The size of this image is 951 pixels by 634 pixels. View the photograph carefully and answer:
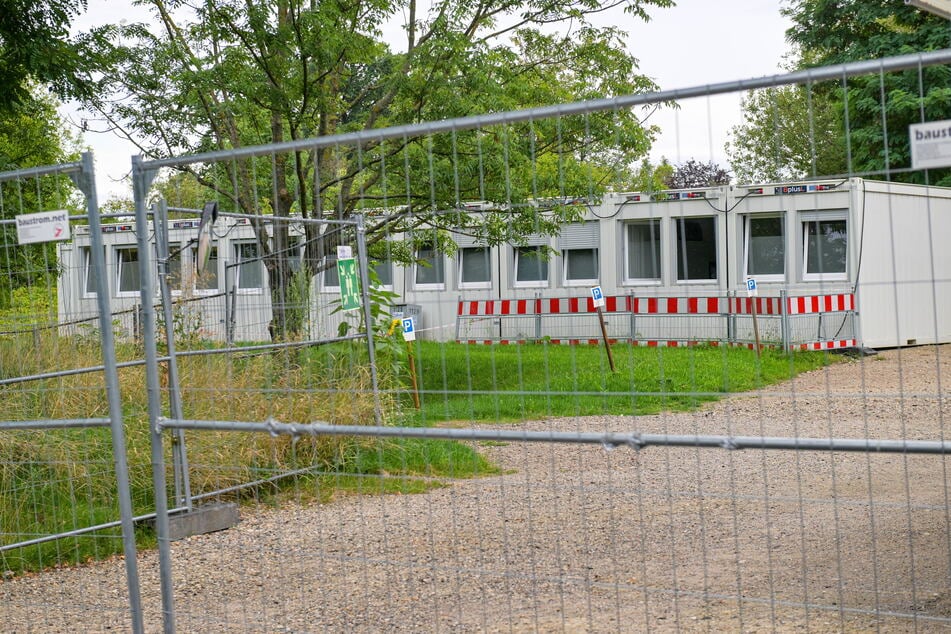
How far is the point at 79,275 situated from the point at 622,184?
503cm

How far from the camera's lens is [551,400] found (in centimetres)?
460

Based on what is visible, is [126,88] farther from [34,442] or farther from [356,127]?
[34,442]

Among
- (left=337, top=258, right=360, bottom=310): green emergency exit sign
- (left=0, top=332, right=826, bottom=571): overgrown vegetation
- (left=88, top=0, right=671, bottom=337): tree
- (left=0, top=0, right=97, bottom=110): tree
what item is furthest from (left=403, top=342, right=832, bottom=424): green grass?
(left=0, top=0, right=97, bottom=110): tree

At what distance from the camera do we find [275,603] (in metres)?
5.45

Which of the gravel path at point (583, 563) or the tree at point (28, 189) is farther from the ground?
the tree at point (28, 189)

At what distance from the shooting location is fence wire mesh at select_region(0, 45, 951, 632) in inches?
136

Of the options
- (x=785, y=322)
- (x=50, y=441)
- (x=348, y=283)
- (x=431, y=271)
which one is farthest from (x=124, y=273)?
(x=785, y=322)

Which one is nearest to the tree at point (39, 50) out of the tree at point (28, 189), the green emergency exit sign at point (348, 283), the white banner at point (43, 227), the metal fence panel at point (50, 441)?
the tree at point (28, 189)

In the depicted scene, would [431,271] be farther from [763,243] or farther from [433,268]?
[763,243]

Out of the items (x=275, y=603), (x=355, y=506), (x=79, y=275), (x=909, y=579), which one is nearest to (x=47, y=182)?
(x=79, y=275)

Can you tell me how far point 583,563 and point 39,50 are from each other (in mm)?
8712

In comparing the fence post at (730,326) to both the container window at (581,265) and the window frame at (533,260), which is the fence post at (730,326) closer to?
the container window at (581,265)

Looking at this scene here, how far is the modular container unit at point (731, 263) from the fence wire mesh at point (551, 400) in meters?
0.02

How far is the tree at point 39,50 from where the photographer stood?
11.1 m
